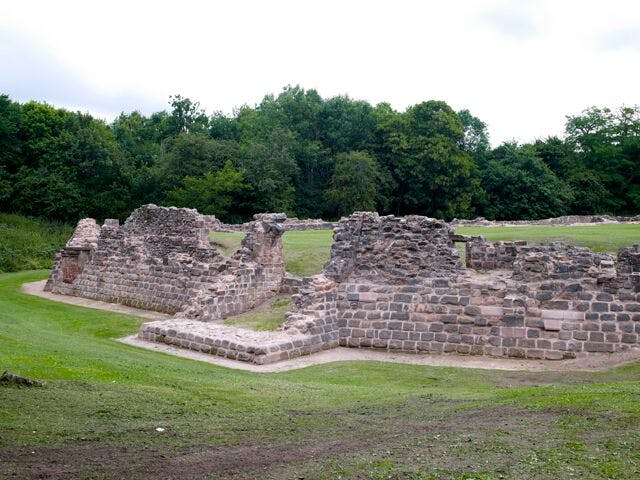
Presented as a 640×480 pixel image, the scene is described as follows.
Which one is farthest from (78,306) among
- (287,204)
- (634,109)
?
(634,109)

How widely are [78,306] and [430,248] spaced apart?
13.6 meters

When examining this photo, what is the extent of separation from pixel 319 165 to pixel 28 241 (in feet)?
90.4

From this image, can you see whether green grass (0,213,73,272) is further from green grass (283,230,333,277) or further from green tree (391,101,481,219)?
green tree (391,101,481,219)

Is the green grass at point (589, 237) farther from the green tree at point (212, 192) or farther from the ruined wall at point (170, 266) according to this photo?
the green tree at point (212, 192)

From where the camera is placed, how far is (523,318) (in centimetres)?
1421

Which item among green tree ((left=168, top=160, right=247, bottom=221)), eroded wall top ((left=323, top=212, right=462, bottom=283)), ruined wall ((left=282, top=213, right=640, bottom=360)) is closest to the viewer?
ruined wall ((left=282, top=213, right=640, bottom=360))

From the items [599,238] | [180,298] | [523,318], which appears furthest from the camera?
[599,238]

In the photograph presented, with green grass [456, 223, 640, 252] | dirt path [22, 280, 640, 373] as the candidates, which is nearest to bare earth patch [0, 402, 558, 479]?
dirt path [22, 280, 640, 373]

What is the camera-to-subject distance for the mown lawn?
6137mm

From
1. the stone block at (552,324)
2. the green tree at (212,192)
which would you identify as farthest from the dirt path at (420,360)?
the green tree at (212,192)

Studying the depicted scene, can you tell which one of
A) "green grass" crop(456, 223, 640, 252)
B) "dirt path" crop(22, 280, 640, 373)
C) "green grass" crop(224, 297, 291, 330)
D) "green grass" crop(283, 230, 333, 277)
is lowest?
"dirt path" crop(22, 280, 640, 373)

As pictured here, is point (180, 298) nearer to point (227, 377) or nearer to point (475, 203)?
point (227, 377)

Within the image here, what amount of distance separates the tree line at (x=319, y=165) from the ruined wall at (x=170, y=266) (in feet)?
77.3

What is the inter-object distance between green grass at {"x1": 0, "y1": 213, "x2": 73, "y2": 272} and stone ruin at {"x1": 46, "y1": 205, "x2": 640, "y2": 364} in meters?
21.8
